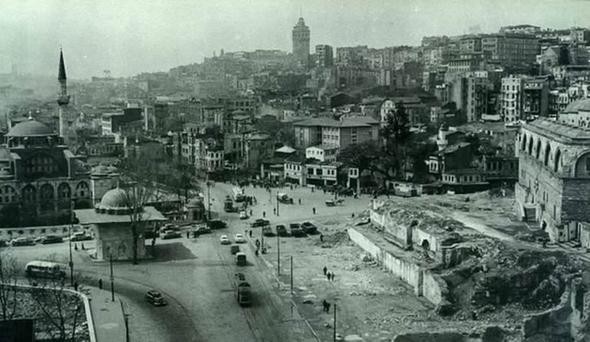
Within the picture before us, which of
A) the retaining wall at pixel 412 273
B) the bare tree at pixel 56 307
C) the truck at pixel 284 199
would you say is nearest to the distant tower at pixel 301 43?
the truck at pixel 284 199

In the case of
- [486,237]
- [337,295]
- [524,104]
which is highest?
[524,104]

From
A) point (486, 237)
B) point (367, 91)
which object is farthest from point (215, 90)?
point (486, 237)

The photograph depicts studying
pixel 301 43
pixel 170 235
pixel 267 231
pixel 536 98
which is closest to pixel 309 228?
pixel 267 231

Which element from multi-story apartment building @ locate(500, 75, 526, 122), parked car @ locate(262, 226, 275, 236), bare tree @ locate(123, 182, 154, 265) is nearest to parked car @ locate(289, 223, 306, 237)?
parked car @ locate(262, 226, 275, 236)

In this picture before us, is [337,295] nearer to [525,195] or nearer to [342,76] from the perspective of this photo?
[525,195]

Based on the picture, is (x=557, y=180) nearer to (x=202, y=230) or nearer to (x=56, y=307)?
(x=202, y=230)

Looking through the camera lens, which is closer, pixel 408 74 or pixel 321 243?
pixel 321 243
